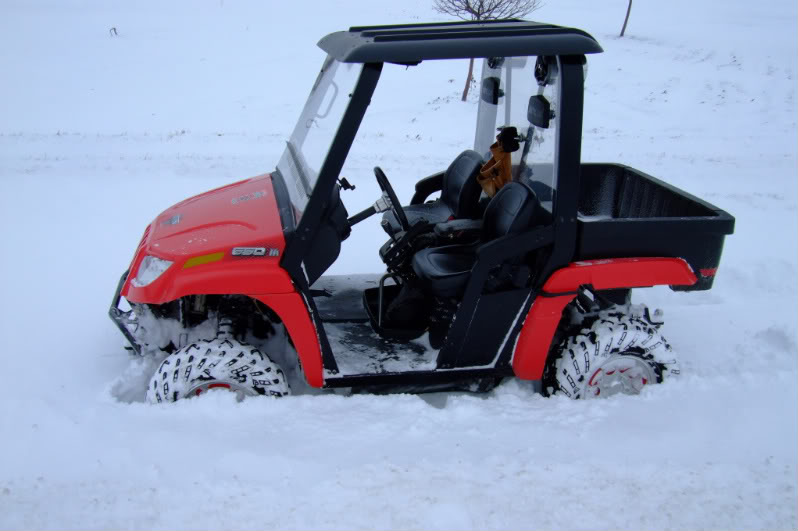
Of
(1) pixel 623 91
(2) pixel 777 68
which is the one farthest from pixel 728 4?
(1) pixel 623 91

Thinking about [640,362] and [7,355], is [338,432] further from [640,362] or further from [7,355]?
[7,355]

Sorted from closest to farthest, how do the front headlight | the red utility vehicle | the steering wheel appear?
the red utility vehicle < the front headlight < the steering wheel

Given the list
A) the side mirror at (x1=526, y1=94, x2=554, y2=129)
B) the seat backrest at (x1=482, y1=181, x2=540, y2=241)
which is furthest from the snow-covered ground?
the side mirror at (x1=526, y1=94, x2=554, y2=129)

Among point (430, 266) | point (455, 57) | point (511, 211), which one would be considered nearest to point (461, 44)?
point (455, 57)

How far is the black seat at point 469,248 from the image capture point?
2871 millimetres

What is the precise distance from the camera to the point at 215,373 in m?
2.85

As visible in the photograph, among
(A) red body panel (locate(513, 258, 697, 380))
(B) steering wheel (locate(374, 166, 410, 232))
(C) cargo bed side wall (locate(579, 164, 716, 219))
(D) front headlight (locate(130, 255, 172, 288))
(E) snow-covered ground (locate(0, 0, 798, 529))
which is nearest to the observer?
(E) snow-covered ground (locate(0, 0, 798, 529))

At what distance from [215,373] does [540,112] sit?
1.95 metres

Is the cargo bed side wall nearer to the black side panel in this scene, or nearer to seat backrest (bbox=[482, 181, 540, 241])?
seat backrest (bbox=[482, 181, 540, 241])

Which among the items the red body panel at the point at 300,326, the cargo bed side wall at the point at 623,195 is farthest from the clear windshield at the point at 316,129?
the cargo bed side wall at the point at 623,195

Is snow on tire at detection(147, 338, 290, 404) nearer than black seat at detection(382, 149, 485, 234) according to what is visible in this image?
Yes

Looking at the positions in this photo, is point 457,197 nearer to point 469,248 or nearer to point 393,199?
point 469,248

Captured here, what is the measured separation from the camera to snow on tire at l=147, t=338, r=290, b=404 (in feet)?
9.34

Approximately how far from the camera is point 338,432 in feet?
9.25
